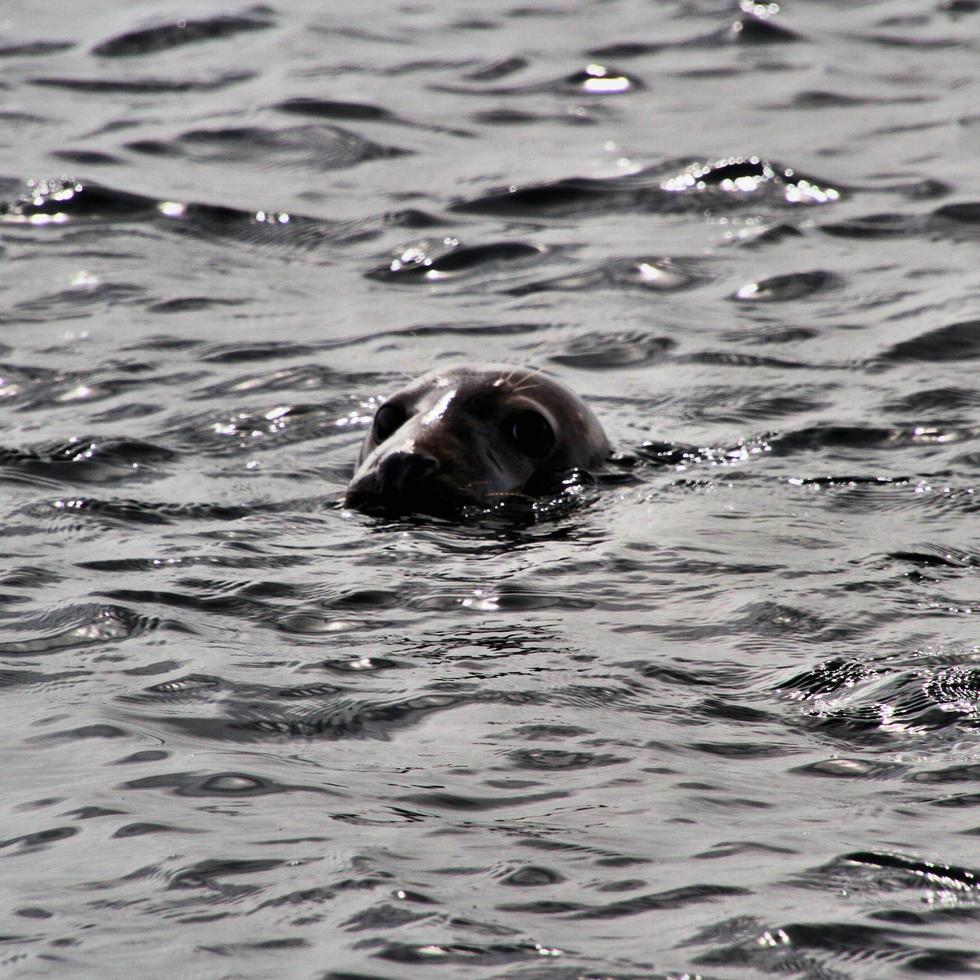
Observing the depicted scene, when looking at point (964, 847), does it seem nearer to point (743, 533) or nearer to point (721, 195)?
point (743, 533)

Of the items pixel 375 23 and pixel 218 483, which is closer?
pixel 218 483

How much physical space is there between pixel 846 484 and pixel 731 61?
1044 centimetres

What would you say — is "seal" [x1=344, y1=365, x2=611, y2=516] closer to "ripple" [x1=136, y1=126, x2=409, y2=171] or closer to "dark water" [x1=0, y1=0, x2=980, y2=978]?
"dark water" [x1=0, y1=0, x2=980, y2=978]

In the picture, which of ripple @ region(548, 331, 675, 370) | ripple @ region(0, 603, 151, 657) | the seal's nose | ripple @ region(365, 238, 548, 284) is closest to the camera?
ripple @ region(0, 603, 151, 657)

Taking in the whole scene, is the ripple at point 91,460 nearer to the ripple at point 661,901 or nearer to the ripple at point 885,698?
the ripple at point 885,698

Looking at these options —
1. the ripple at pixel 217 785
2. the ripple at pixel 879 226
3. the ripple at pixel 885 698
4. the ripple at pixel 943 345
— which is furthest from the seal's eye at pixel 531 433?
the ripple at pixel 879 226

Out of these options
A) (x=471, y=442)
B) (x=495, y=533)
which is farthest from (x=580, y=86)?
(x=495, y=533)

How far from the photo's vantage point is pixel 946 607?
650 centimetres

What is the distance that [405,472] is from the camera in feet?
25.7

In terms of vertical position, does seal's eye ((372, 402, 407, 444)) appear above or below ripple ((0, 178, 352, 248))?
above

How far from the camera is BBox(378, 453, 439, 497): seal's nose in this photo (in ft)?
25.8

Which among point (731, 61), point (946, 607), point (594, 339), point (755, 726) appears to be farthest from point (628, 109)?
point (755, 726)

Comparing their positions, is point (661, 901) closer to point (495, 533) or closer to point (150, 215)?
point (495, 533)

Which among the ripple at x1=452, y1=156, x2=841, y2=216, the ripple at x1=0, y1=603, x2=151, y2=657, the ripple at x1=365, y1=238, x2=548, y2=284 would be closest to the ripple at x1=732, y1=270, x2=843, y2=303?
the ripple at x1=365, y1=238, x2=548, y2=284
